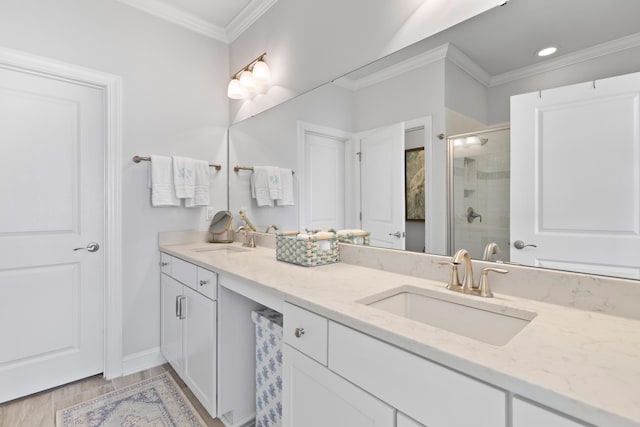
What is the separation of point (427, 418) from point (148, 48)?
271 cm

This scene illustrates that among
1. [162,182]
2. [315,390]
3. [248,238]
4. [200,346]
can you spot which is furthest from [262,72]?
[315,390]

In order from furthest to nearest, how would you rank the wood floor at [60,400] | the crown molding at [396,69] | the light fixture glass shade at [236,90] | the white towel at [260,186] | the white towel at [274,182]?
the light fixture glass shade at [236,90] → the white towel at [260,186] → the white towel at [274,182] → the wood floor at [60,400] → the crown molding at [396,69]

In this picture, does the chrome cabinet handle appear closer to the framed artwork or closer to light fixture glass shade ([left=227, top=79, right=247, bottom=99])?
the framed artwork

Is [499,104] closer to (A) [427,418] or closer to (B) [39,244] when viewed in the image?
(A) [427,418]

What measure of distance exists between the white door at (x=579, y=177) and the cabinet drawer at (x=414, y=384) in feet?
2.06

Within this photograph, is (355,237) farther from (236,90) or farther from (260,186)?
(236,90)

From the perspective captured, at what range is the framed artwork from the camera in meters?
1.36

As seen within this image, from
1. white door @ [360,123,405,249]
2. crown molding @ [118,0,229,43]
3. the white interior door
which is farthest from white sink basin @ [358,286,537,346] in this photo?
crown molding @ [118,0,229,43]

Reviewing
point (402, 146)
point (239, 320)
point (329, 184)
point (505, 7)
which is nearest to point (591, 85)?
point (505, 7)

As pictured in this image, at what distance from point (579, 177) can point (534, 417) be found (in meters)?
0.73

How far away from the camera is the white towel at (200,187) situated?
2.38 meters

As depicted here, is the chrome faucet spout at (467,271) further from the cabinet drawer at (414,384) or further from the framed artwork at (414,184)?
the cabinet drawer at (414,384)

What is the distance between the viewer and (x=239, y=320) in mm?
1604

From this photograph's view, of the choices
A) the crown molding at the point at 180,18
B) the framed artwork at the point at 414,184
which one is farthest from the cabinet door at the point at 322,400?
the crown molding at the point at 180,18
